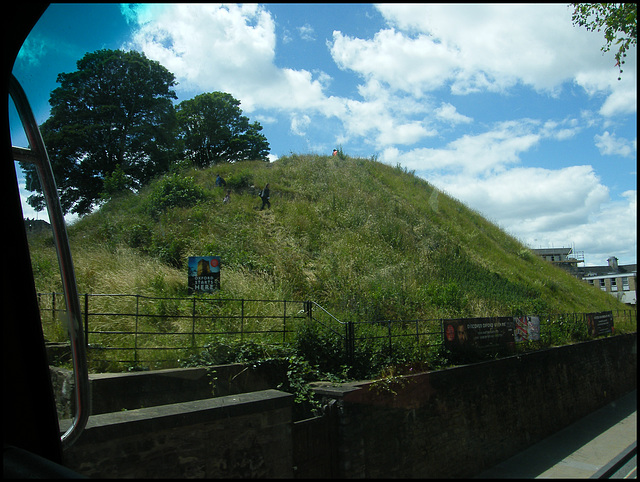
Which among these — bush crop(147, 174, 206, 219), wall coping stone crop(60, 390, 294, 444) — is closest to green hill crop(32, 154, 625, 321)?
bush crop(147, 174, 206, 219)

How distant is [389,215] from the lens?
71.0 feet

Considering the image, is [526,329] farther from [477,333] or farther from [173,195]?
[173,195]

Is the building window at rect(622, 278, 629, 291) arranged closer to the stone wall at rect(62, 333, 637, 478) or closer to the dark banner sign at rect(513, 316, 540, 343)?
the stone wall at rect(62, 333, 637, 478)

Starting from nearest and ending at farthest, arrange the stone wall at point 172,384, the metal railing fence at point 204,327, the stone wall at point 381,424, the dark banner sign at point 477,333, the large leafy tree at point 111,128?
1. the stone wall at point 381,424
2. the stone wall at point 172,384
3. the metal railing fence at point 204,327
4. the dark banner sign at point 477,333
5. the large leafy tree at point 111,128

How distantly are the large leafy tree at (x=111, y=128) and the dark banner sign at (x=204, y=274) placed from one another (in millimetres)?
6099

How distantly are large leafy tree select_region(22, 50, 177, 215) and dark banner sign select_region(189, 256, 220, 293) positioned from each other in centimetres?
610

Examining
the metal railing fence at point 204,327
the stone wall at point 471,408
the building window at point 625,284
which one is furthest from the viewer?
the metal railing fence at point 204,327

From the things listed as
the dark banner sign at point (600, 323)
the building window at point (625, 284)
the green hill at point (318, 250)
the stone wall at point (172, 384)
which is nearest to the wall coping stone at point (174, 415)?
the stone wall at point (172, 384)

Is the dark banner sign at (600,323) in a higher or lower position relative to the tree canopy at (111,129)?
lower

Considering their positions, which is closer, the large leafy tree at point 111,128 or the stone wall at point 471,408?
the stone wall at point 471,408

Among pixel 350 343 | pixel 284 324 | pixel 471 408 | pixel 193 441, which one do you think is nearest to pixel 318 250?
pixel 284 324

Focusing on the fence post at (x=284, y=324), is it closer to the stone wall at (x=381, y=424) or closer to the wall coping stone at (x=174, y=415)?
the stone wall at (x=381, y=424)

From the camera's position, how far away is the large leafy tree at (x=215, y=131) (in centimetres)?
2853

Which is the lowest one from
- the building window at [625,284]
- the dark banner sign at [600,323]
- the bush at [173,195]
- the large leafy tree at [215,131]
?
the dark banner sign at [600,323]
